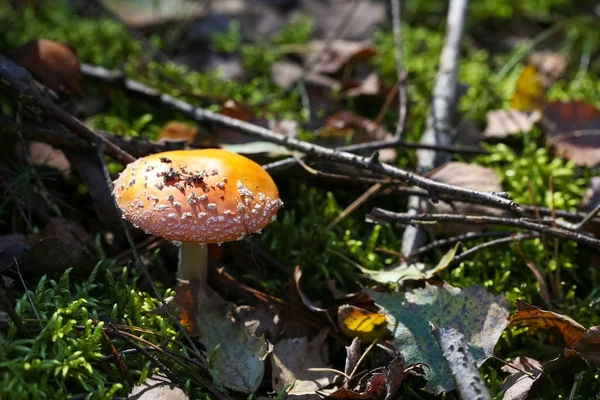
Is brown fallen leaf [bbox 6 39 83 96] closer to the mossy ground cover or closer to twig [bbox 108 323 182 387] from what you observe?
the mossy ground cover

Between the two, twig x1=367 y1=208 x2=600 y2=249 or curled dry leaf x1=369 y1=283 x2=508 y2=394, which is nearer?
curled dry leaf x1=369 y1=283 x2=508 y2=394

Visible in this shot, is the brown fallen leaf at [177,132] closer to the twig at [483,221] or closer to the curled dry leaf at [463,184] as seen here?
the twig at [483,221]

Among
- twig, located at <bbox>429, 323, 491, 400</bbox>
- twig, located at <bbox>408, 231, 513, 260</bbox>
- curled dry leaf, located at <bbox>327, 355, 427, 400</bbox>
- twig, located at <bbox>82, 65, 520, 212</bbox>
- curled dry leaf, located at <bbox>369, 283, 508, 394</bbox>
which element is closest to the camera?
twig, located at <bbox>429, 323, 491, 400</bbox>

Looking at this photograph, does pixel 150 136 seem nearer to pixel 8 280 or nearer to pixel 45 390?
pixel 8 280

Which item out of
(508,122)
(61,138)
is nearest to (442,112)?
(508,122)

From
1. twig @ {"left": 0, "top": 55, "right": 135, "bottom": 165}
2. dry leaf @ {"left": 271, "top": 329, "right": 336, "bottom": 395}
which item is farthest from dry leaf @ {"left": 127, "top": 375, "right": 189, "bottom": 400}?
twig @ {"left": 0, "top": 55, "right": 135, "bottom": 165}

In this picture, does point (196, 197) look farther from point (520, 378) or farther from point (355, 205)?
point (520, 378)
